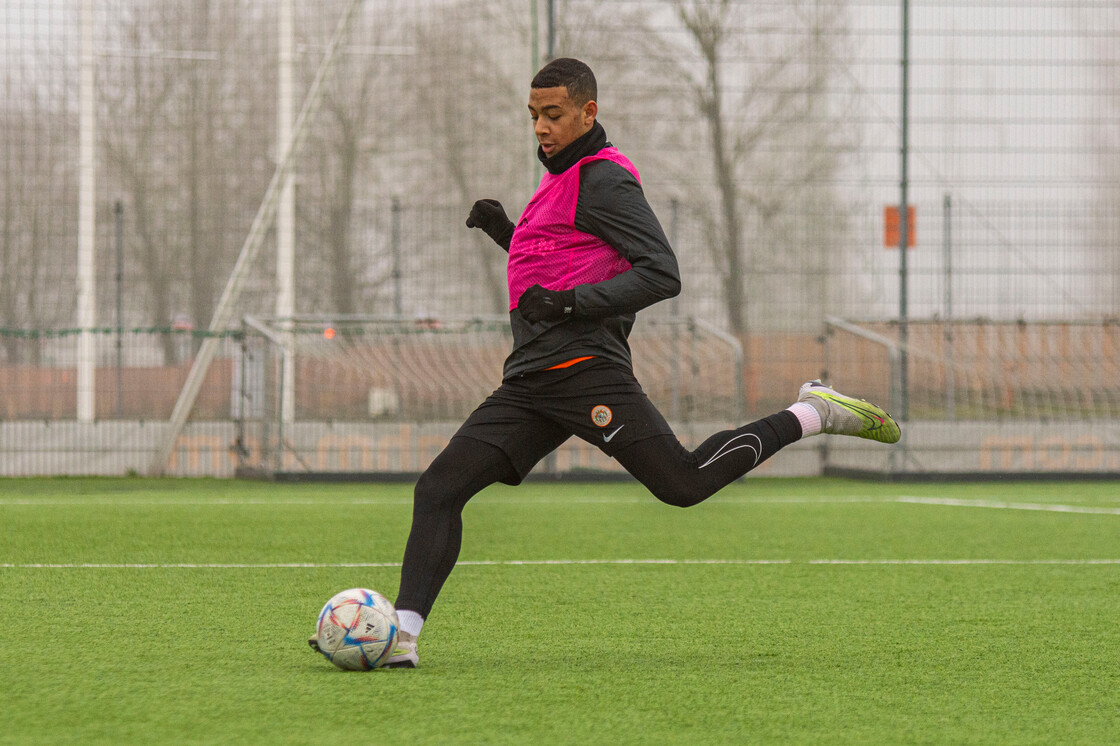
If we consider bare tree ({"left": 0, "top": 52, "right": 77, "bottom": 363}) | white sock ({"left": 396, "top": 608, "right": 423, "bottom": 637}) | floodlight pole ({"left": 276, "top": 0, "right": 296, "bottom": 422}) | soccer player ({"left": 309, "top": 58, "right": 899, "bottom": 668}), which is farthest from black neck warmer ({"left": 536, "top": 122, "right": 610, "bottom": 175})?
bare tree ({"left": 0, "top": 52, "right": 77, "bottom": 363})

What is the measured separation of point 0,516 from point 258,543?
2.34 meters

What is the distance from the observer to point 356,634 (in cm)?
394

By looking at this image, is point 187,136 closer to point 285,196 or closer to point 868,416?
point 285,196

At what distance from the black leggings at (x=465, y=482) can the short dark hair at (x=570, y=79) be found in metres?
1.02

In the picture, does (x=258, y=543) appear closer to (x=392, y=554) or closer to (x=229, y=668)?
(x=392, y=554)

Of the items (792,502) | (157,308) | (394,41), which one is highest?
(394,41)

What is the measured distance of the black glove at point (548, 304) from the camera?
400 cm

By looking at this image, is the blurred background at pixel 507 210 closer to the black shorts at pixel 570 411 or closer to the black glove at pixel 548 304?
the black shorts at pixel 570 411

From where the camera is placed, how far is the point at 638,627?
4.83 meters

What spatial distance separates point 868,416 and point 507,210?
33.0 ft

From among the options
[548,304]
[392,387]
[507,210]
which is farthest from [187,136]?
[548,304]

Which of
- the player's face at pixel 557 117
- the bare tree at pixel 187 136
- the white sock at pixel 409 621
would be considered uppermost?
the bare tree at pixel 187 136

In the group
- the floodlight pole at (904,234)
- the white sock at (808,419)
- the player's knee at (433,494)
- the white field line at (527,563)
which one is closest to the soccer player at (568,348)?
the player's knee at (433,494)

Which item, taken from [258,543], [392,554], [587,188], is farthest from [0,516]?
[587,188]
